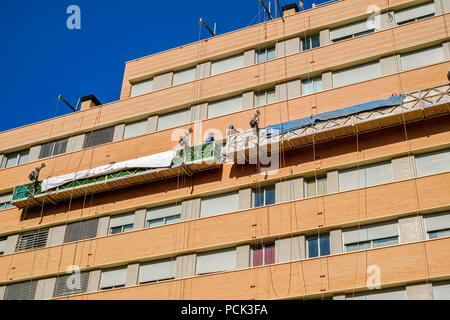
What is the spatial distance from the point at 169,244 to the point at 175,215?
204 cm

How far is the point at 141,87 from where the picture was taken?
4338 cm

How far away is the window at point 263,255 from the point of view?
31.6 metres

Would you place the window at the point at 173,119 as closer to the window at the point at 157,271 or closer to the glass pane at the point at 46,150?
the glass pane at the point at 46,150

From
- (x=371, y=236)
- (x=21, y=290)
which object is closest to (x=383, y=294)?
(x=371, y=236)

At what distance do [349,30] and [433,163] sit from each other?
10896 millimetres

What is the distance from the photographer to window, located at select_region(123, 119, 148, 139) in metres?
41.0

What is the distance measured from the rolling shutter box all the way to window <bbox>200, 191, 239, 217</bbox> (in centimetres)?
658

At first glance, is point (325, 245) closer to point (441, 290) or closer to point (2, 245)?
point (441, 290)

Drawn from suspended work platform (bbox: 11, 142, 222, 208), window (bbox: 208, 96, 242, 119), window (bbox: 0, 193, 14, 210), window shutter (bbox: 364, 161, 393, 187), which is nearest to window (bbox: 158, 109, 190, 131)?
window (bbox: 208, 96, 242, 119)

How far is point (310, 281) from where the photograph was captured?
96.7 feet

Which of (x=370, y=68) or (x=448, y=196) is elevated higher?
(x=370, y=68)

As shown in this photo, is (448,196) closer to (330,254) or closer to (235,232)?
(330,254)
